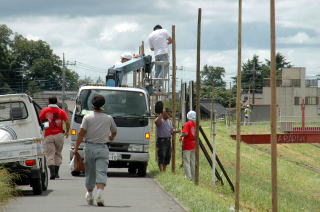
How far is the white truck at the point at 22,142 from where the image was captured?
16.0 metres

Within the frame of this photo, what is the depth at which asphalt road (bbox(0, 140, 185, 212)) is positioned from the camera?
46.9 ft

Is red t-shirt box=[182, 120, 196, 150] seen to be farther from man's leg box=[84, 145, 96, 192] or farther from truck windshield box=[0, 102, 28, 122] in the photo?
man's leg box=[84, 145, 96, 192]

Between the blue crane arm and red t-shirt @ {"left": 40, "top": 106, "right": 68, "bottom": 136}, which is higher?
the blue crane arm

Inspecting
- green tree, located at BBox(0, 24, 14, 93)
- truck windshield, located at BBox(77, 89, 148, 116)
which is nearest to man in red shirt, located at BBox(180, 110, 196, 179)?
truck windshield, located at BBox(77, 89, 148, 116)

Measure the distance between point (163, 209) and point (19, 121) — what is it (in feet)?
13.5

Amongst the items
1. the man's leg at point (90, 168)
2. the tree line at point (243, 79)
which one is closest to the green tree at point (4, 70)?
the tree line at point (243, 79)

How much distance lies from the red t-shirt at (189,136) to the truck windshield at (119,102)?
52.8 inches

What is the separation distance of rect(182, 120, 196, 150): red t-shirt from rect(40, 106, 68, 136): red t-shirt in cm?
302

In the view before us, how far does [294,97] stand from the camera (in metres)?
119

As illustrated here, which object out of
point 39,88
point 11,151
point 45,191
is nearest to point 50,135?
point 45,191

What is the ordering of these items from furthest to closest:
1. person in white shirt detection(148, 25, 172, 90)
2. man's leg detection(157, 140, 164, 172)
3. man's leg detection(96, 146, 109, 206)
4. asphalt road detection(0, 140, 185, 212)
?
person in white shirt detection(148, 25, 172, 90) → man's leg detection(157, 140, 164, 172) → man's leg detection(96, 146, 109, 206) → asphalt road detection(0, 140, 185, 212)

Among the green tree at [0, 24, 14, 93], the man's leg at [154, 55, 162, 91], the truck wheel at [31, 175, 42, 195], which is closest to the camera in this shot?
the truck wheel at [31, 175, 42, 195]

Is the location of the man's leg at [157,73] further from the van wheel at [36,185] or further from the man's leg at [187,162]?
the van wheel at [36,185]

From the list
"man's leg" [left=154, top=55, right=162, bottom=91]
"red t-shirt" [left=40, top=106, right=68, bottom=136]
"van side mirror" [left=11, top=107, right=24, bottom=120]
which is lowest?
"red t-shirt" [left=40, top=106, right=68, bottom=136]
